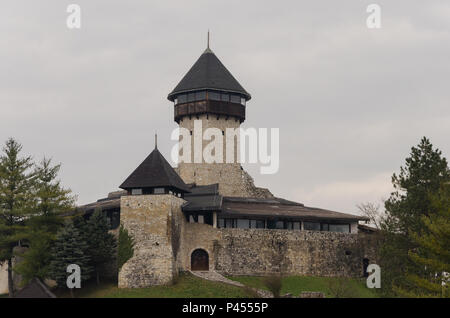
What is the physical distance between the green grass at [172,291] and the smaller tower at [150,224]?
87 cm

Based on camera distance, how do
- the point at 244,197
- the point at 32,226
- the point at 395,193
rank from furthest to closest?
the point at 244,197 < the point at 32,226 < the point at 395,193

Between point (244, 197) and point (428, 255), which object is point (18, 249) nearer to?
point (244, 197)

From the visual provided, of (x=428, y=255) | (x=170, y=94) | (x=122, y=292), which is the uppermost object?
(x=170, y=94)

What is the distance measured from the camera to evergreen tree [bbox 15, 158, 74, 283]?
46.2 m

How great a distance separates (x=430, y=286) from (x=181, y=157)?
1274 inches

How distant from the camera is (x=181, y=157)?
6406cm

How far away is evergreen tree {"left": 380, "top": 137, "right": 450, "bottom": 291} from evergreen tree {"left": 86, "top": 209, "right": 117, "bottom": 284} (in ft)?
59.4

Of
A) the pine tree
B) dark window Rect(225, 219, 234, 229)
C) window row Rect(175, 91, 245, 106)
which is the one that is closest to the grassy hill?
the pine tree

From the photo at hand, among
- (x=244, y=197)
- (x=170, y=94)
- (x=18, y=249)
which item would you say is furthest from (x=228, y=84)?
(x=18, y=249)

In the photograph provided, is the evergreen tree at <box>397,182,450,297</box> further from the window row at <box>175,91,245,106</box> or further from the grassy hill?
the window row at <box>175,91,245,106</box>

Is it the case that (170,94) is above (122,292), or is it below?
above

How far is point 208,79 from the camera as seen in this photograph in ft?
209

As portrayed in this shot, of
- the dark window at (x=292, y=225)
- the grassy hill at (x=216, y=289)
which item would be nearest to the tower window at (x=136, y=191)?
the grassy hill at (x=216, y=289)

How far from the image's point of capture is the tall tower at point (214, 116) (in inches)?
2477
